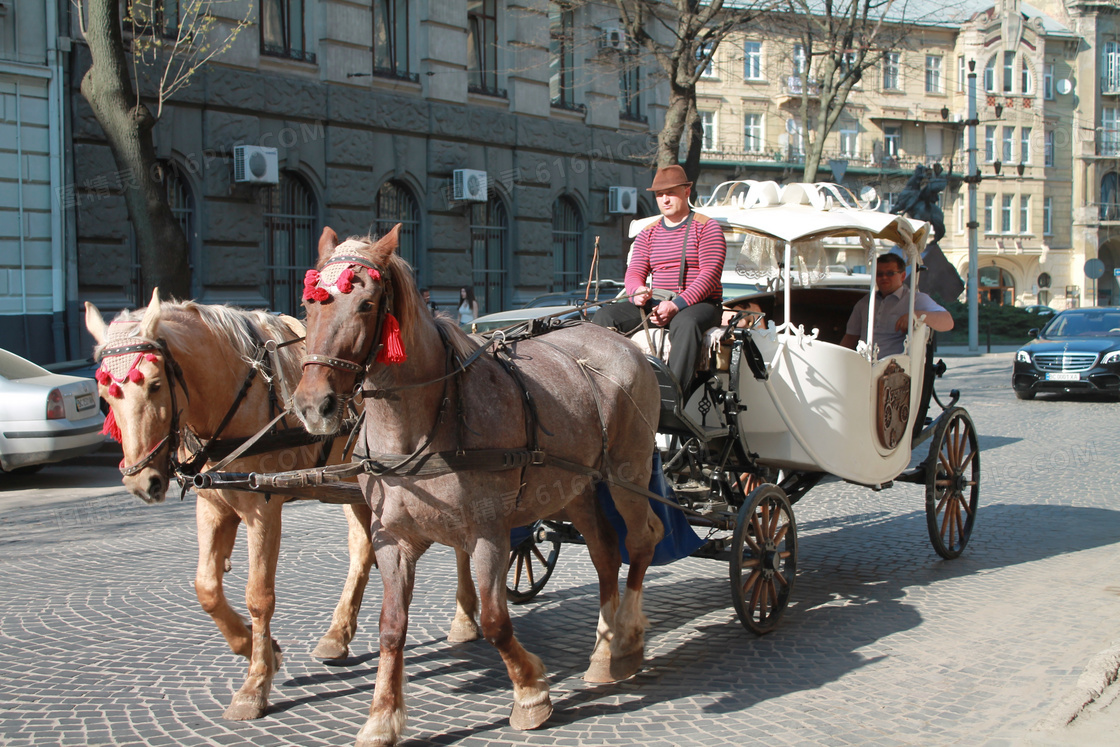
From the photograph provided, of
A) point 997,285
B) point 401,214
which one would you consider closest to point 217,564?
point 401,214

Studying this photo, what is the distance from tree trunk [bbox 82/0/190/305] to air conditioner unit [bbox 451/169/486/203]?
9.69 m

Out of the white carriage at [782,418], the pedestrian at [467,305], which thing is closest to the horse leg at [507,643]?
the white carriage at [782,418]

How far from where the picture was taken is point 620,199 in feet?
85.6

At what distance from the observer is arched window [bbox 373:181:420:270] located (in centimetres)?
2153

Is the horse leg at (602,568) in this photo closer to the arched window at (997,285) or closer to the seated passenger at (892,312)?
the seated passenger at (892,312)

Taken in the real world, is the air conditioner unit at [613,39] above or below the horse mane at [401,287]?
above

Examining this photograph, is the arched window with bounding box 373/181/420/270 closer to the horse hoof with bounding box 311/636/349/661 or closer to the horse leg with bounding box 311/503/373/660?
the horse leg with bounding box 311/503/373/660

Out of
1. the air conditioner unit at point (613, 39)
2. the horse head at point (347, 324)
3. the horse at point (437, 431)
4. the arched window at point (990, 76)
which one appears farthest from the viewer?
the arched window at point (990, 76)

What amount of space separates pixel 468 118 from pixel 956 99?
4588 cm

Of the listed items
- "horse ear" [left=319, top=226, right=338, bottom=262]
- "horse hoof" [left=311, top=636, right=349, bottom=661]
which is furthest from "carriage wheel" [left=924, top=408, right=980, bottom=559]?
"horse ear" [left=319, top=226, right=338, bottom=262]

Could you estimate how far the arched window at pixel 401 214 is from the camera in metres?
21.5

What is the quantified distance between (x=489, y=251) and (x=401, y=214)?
8.51 ft

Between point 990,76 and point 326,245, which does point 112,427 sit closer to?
point 326,245

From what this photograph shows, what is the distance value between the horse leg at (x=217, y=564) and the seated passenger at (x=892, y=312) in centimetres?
474
